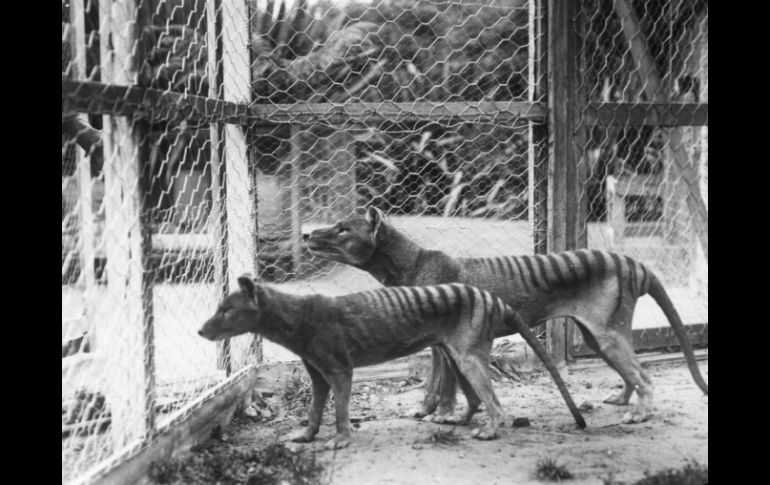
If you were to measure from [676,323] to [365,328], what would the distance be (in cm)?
128

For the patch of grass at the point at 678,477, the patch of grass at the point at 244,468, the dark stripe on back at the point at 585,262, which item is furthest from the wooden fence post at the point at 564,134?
the patch of grass at the point at 244,468

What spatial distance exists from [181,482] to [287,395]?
978 mm

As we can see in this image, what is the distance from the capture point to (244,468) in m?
3.09

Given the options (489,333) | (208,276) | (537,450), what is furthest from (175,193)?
(537,450)

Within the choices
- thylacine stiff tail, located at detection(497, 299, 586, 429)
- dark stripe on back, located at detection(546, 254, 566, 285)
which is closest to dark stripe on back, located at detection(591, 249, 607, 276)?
dark stripe on back, located at detection(546, 254, 566, 285)

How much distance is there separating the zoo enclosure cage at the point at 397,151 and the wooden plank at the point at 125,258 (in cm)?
27

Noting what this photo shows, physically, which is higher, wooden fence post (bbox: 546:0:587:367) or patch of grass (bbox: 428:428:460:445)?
wooden fence post (bbox: 546:0:587:367)

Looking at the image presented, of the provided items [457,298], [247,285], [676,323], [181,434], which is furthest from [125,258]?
[676,323]

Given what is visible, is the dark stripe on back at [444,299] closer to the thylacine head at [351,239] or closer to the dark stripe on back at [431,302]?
the dark stripe on back at [431,302]

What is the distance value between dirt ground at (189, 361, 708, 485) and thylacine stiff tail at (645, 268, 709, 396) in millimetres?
127

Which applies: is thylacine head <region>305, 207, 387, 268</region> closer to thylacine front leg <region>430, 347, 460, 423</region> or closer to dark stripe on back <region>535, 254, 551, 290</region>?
thylacine front leg <region>430, 347, 460, 423</region>

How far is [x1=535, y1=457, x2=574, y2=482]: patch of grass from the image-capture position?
307cm

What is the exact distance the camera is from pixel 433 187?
13.7 ft

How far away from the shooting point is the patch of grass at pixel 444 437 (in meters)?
3.36
